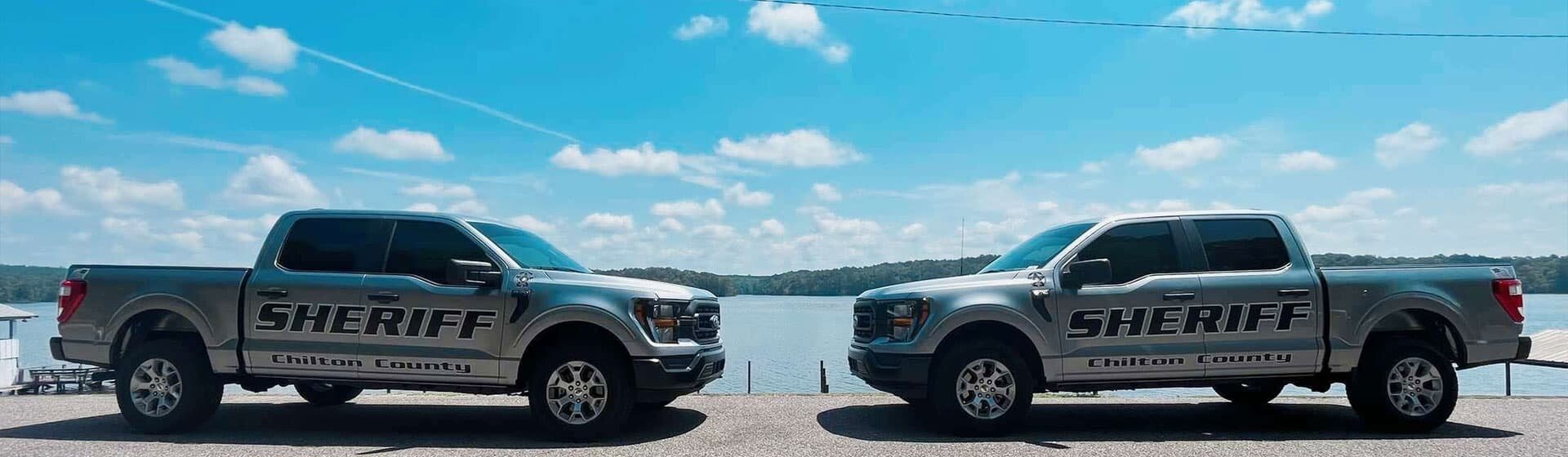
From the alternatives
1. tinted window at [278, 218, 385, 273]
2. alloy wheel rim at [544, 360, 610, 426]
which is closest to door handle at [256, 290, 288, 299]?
tinted window at [278, 218, 385, 273]

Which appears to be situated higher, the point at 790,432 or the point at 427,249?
the point at 427,249

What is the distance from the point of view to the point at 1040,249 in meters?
8.14

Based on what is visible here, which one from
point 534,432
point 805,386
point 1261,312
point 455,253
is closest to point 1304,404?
point 1261,312

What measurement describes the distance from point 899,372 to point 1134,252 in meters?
2.28

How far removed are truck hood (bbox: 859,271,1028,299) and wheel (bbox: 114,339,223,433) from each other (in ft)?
18.7

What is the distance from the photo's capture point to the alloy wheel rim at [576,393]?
23.4 feet

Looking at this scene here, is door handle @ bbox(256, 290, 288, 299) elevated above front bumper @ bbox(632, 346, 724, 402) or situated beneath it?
elevated above

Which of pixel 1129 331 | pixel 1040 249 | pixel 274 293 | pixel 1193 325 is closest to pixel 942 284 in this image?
pixel 1040 249

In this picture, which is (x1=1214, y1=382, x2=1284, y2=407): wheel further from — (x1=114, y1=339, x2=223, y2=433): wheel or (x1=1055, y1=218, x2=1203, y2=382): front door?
(x1=114, y1=339, x2=223, y2=433): wheel

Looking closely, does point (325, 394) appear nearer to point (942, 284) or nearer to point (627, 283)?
point (627, 283)

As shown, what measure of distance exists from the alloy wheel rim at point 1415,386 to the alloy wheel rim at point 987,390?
3222mm

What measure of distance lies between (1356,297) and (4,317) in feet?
135

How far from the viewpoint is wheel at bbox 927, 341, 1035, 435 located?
725 centimetres

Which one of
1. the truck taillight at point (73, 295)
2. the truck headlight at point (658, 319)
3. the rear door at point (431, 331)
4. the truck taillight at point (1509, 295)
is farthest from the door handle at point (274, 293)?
the truck taillight at point (1509, 295)
